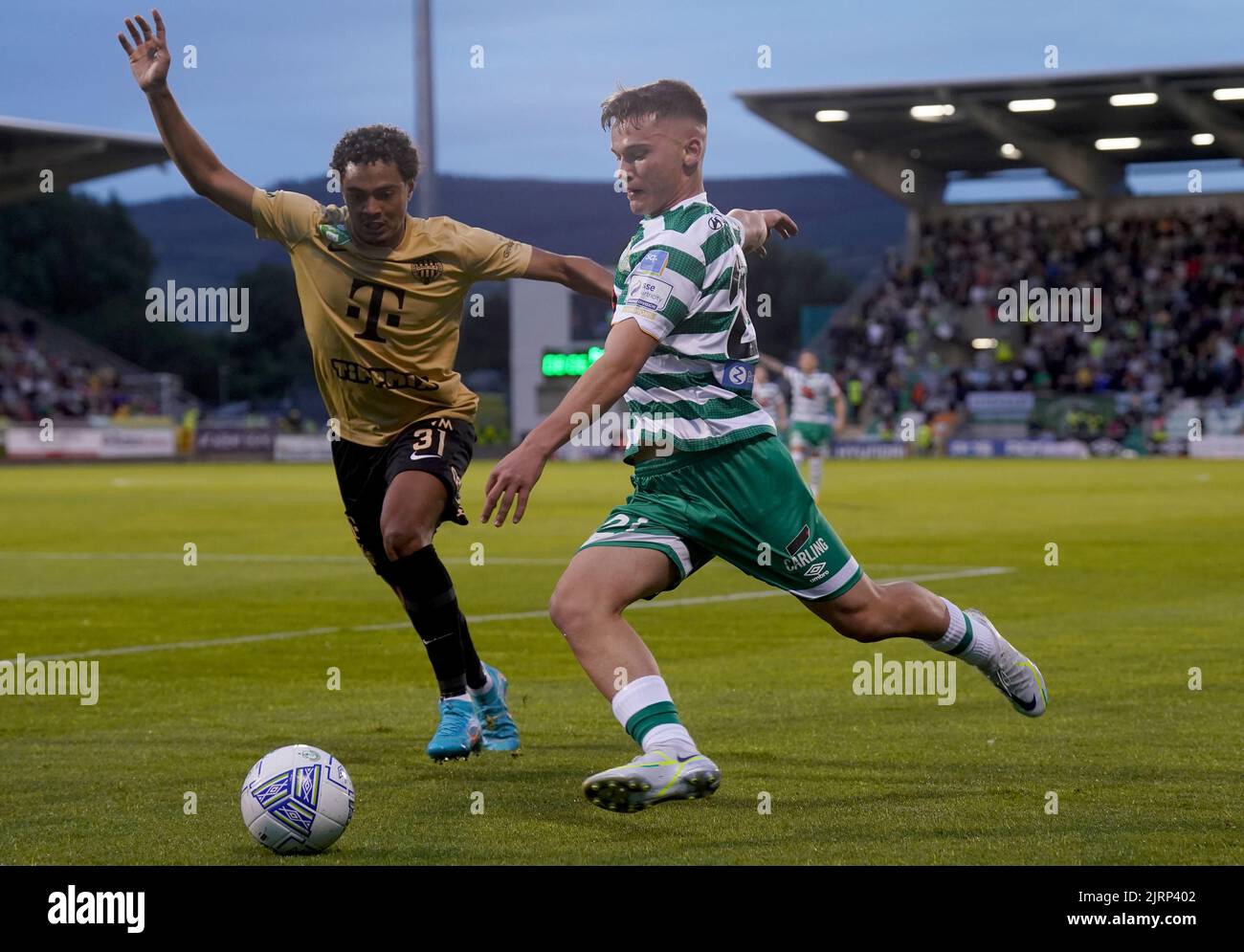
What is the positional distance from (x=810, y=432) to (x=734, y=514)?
22465 millimetres

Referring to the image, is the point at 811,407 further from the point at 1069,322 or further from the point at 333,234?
the point at 1069,322

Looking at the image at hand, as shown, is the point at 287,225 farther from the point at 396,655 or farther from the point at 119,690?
the point at 396,655

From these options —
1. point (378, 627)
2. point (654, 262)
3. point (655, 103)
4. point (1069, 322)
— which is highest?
point (1069, 322)

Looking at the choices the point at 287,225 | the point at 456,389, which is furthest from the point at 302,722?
the point at 287,225

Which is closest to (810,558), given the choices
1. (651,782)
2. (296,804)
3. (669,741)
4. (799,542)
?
(799,542)

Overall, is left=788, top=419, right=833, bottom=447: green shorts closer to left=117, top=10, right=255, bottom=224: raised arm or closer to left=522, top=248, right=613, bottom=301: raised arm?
left=522, top=248, right=613, bottom=301: raised arm

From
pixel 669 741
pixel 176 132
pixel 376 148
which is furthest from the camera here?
pixel 376 148

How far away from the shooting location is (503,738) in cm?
676

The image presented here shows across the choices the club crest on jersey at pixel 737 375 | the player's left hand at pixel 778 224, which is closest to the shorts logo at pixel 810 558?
the club crest on jersey at pixel 737 375

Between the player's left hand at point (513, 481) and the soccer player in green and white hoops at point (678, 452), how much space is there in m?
0.40

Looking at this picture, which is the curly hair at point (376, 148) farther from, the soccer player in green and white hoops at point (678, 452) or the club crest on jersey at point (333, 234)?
the soccer player in green and white hoops at point (678, 452)

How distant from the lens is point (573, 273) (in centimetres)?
666

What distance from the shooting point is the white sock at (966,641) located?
581cm

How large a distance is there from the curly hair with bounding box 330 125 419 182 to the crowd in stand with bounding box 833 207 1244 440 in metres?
41.8
